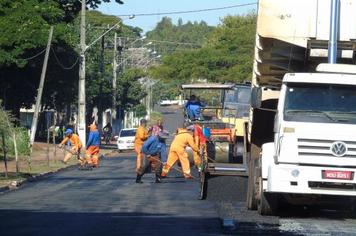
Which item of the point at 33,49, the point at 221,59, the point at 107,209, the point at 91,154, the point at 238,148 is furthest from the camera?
the point at 221,59

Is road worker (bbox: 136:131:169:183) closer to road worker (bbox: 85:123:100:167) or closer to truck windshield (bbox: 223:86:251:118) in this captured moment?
truck windshield (bbox: 223:86:251:118)

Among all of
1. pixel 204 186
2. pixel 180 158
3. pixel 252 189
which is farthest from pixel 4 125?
pixel 252 189

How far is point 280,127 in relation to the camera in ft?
54.6

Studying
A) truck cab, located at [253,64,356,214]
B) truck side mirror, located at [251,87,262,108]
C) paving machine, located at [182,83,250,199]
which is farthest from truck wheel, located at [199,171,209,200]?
truck cab, located at [253,64,356,214]

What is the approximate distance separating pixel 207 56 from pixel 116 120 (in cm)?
1658

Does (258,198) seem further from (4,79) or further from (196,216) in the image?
(4,79)

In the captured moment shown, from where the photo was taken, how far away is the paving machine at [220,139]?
20.6 metres

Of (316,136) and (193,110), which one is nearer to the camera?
(316,136)

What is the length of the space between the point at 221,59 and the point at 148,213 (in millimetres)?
55649

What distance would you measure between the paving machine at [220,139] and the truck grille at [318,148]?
357 centimetres

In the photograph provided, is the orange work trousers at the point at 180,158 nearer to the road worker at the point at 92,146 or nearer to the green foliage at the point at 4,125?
the green foliage at the point at 4,125

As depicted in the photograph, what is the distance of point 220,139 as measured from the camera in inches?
982

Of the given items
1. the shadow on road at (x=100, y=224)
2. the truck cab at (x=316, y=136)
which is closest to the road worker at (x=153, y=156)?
the shadow on road at (x=100, y=224)

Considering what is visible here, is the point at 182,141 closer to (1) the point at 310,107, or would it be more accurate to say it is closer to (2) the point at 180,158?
(2) the point at 180,158
